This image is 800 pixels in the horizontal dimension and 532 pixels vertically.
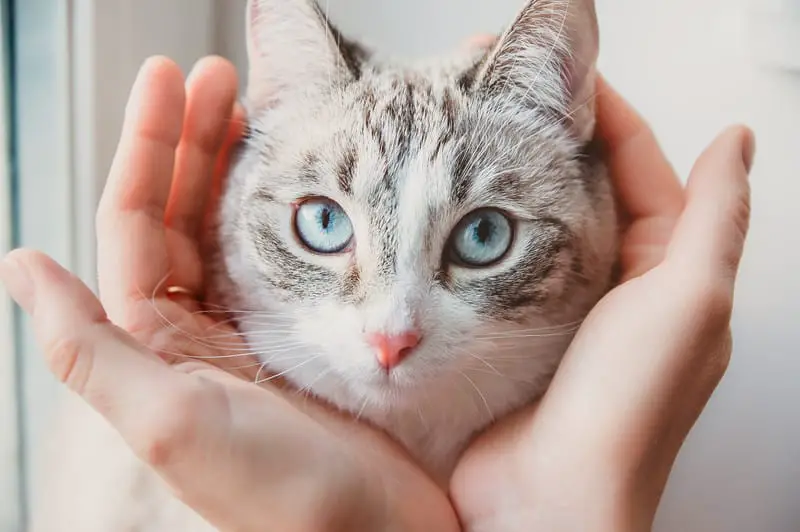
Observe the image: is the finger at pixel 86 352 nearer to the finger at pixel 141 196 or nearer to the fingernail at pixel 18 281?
the fingernail at pixel 18 281

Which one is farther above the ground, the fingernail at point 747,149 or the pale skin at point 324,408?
the fingernail at point 747,149

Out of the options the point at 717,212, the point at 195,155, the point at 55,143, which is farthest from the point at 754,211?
the point at 55,143

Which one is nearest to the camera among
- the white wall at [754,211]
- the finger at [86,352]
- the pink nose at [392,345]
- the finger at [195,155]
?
the finger at [86,352]

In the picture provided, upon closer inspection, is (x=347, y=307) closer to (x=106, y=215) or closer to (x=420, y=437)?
(x=420, y=437)

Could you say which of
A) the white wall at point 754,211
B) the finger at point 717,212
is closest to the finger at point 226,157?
the white wall at point 754,211

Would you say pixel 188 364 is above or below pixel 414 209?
below

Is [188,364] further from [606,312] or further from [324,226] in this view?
[606,312]

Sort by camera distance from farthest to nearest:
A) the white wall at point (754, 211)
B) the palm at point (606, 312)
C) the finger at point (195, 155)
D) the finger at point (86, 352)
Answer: the white wall at point (754, 211) → the finger at point (195, 155) → the palm at point (606, 312) → the finger at point (86, 352)

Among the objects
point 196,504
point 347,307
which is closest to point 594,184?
point 347,307
